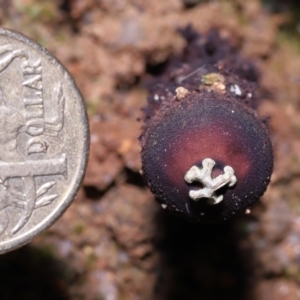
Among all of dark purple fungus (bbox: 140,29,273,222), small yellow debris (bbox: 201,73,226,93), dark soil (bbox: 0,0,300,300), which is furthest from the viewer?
dark soil (bbox: 0,0,300,300)

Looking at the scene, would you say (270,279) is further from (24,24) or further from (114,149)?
(24,24)

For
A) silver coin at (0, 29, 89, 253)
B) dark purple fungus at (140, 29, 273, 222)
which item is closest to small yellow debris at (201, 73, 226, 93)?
dark purple fungus at (140, 29, 273, 222)

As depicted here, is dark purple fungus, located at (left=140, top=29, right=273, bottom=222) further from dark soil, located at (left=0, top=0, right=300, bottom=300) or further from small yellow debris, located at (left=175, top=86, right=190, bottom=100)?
dark soil, located at (left=0, top=0, right=300, bottom=300)

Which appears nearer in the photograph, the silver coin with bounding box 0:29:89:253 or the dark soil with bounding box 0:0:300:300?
the silver coin with bounding box 0:29:89:253

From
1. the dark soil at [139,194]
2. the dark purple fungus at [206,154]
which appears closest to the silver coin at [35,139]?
the dark purple fungus at [206,154]

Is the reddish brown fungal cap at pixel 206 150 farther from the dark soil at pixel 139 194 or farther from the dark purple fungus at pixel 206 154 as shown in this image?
the dark soil at pixel 139 194

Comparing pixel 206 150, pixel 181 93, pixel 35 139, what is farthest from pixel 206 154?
pixel 35 139

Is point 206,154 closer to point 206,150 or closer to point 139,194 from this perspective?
point 206,150

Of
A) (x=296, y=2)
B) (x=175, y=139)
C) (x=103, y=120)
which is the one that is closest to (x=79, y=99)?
(x=175, y=139)
